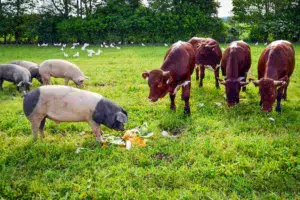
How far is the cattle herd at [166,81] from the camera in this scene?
6.12 meters

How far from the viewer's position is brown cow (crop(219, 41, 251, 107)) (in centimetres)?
802

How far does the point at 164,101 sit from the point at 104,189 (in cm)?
524

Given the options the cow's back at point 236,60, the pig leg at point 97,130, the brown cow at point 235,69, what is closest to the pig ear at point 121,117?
the pig leg at point 97,130

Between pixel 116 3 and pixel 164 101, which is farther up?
pixel 116 3

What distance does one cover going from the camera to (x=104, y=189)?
179 inches

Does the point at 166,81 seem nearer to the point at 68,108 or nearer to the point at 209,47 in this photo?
Answer: the point at 68,108

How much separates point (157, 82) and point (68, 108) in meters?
2.43

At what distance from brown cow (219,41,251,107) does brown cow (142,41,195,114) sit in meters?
1.12

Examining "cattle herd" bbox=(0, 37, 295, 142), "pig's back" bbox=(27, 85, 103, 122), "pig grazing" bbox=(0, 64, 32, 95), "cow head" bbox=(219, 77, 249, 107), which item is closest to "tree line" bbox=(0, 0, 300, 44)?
"cattle herd" bbox=(0, 37, 295, 142)

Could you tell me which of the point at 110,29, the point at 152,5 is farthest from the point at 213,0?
the point at 110,29

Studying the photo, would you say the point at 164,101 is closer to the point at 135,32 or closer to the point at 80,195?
the point at 80,195

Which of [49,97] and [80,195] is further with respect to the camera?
[49,97]

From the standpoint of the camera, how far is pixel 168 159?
563cm

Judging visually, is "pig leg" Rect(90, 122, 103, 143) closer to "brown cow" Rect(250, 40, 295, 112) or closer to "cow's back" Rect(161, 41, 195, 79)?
"cow's back" Rect(161, 41, 195, 79)
